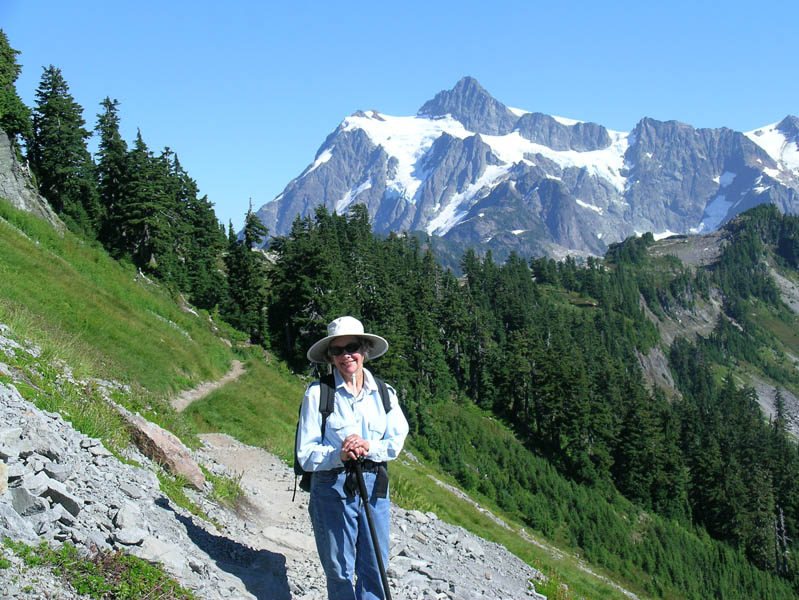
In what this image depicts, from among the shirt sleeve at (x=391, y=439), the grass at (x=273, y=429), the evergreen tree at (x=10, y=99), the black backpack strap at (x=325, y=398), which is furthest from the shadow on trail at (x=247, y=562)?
the evergreen tree at (x=10, y=99)

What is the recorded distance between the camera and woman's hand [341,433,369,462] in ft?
18.8

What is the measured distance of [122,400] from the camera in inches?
496

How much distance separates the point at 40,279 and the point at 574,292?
18855 centimetres

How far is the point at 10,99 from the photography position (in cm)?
4206

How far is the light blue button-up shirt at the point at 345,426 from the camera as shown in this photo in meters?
5.86

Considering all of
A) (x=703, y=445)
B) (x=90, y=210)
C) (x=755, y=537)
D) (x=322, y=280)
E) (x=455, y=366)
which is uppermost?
(x=90, y=210)

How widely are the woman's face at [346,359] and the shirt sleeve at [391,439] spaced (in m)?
0.52

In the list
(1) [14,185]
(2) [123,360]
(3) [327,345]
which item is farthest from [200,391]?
(1) [14,185]

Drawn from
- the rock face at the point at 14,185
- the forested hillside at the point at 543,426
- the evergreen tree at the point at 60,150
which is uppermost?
the evergreen tree at the point at 60,150

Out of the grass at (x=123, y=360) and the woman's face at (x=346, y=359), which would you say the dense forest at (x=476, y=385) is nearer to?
the grass at (x=123, y=360)

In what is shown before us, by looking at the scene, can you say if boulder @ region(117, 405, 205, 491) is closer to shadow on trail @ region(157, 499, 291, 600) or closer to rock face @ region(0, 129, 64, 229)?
shadow on trail @ region(157, 499, 291, 600)

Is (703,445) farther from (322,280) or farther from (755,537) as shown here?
(322,280)

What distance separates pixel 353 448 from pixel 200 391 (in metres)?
18.5

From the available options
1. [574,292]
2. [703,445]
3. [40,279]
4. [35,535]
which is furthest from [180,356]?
[574,292]
